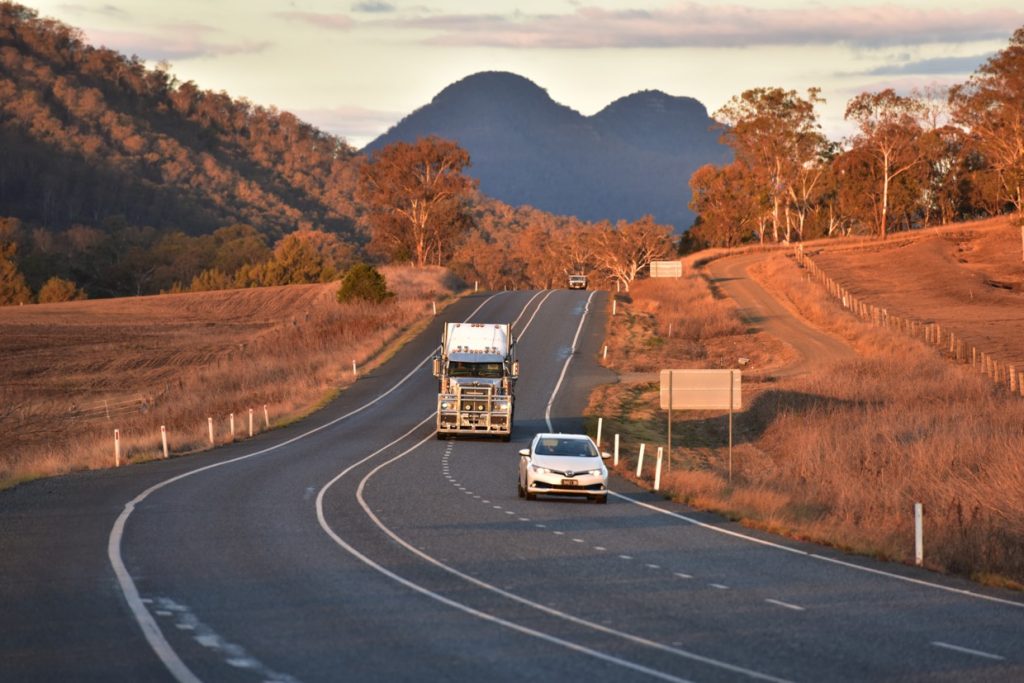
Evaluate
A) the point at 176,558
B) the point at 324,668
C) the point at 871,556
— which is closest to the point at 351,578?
the point at 176,558

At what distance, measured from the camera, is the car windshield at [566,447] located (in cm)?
2828

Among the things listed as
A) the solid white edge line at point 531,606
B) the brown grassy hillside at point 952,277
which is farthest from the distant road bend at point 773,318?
the solid white edge line at point 531,606

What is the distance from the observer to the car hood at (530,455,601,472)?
27.2 metres

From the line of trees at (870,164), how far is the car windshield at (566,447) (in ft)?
328

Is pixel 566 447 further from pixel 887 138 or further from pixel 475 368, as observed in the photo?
pixel 887 138

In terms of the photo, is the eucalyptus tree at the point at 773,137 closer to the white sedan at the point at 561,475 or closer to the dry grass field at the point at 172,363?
the dry grass field at the point at 172,363

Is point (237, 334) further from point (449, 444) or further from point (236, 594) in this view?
point (236, 594)

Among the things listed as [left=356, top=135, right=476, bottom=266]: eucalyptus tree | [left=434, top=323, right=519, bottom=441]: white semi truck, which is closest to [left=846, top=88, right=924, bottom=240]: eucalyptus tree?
[left=356, top=135, right=476, bottom=266]: eucalyptus tree

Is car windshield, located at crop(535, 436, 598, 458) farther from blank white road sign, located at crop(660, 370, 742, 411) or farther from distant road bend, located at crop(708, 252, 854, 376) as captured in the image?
distant road bend, located at crop(708, 252, 854, 376)

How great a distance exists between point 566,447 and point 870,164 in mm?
114330

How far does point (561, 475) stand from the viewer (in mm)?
27047

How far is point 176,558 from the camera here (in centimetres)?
1811

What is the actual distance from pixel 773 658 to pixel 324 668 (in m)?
4.50

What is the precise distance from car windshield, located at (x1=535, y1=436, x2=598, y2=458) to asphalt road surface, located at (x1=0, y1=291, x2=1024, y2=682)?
1.13 m
